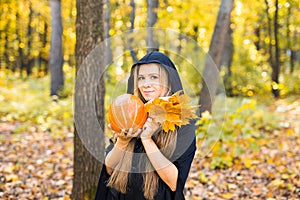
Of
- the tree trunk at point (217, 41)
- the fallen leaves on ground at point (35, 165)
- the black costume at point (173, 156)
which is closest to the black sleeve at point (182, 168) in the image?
the black costume at point (173, 156)

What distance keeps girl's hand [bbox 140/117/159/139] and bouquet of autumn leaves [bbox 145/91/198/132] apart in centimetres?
3

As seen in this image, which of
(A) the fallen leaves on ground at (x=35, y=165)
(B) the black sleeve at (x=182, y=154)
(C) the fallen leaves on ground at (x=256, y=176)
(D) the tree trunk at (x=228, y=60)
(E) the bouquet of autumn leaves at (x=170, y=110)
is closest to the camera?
(E) the bouquet of autumn leaves at (x=170, y=110)

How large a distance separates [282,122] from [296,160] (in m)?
2.57

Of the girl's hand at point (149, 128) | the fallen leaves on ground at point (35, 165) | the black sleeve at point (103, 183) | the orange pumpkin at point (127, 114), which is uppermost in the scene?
the orange pumpkin at point (127, 114)

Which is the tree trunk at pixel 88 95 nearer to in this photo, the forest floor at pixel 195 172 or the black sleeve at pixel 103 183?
the forest floor at pixel 195 172

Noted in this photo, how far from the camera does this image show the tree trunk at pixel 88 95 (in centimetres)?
377

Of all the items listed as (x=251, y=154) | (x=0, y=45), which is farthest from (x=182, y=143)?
(x=0, y=45)

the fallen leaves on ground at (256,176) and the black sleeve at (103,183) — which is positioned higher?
the black sleeve at (103,183)

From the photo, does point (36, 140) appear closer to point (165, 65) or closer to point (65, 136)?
point (65, 136)

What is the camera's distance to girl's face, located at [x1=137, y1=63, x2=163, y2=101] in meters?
2.22

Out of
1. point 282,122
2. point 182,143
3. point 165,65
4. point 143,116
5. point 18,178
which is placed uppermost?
point 165,65

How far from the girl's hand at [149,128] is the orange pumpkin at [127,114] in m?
0.03

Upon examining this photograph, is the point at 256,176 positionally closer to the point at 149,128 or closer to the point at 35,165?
the point at 35,165

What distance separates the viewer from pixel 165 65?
221 cm
